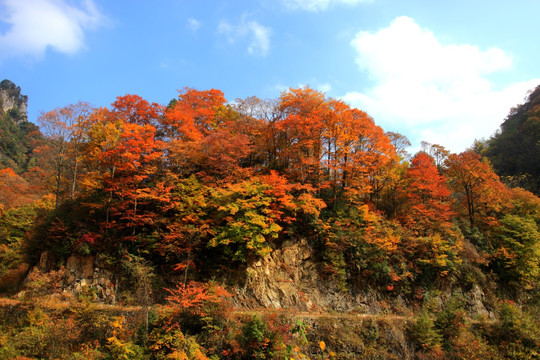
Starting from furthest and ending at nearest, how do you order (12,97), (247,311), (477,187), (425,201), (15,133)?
1. (12,97)
2. (15,133)
3. (477,187)
4. (425,201)
5. (247,311)

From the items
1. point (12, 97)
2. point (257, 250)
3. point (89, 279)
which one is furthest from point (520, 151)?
point (12, 97)

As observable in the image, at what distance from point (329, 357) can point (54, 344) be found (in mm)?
12926

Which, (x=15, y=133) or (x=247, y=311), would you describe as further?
(x=15, y=133)

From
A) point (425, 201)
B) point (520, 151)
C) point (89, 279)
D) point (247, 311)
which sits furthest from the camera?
point (520, 151)

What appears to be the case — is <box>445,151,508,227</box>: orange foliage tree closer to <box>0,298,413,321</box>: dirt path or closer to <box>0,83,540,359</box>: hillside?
<box>0,83,540,359</box>: hillside

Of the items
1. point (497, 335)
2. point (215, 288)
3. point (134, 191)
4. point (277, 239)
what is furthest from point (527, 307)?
point (134, 191)

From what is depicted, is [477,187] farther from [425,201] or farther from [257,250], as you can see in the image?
[257,250]

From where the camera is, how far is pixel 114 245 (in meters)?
17.6

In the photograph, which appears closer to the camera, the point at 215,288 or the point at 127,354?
the point at 127,354

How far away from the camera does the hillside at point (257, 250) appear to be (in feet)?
47.0

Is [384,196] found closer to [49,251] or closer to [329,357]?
[329,357]

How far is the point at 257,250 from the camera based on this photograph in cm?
1688

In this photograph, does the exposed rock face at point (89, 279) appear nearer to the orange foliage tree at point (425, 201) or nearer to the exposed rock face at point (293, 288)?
the exposed rock face at point (293, 288)

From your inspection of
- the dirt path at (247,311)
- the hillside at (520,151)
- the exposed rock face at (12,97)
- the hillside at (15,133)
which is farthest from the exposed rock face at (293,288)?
the exposed rock face at (12,97)
